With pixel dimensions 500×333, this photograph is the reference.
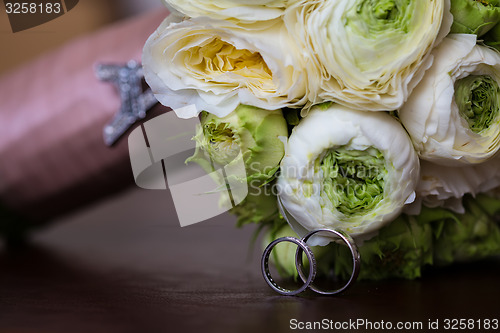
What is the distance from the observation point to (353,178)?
0.44m

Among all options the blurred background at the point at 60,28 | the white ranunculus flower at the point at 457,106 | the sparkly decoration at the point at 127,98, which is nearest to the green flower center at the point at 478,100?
the white ranunculus flower at the point at 457,106

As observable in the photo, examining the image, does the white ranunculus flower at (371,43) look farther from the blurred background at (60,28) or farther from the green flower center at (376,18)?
the blurred background at (60,28)

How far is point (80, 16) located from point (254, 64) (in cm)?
98

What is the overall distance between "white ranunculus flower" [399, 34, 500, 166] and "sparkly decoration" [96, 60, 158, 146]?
38 cm

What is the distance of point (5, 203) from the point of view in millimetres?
854

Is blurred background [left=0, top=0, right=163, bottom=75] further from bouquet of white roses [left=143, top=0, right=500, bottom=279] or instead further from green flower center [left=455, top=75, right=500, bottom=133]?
green flower center [left=455, top=75, right=500, bottom=133]

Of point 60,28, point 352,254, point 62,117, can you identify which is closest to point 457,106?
point 352,254

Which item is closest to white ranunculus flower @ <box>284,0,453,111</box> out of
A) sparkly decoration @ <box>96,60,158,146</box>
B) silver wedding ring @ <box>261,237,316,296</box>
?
silver wedding ring @ <box>261,237,316,296</box>

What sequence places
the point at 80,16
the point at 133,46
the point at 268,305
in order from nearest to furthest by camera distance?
the point at 268,305
the point at 133,46
the point at 80,16

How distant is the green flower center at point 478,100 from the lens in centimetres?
44

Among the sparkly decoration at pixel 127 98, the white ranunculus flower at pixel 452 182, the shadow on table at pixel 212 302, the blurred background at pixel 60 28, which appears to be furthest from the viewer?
the blurred background at pixel 60 28

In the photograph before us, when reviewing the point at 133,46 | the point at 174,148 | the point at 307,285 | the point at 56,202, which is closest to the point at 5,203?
the point at 56,202

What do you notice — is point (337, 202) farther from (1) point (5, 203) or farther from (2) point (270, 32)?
(1) point (5, 203)

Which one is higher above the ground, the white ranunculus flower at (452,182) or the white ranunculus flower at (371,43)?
the white ranunculus flower at (371,43)
